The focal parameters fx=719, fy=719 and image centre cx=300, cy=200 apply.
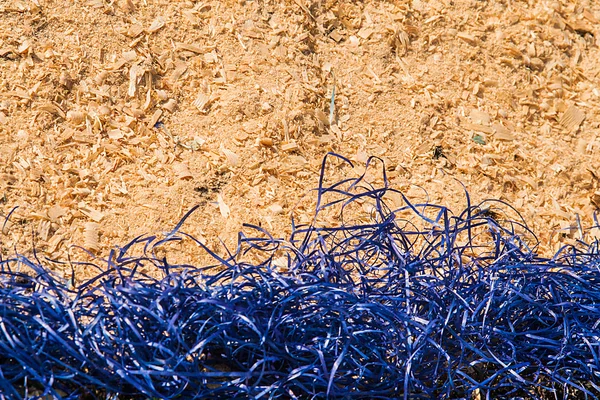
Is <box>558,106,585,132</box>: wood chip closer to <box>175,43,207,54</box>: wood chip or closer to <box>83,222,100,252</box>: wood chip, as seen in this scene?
<box>175,43,207,54</box>: wood chip

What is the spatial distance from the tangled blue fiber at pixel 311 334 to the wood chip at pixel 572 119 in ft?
4.49

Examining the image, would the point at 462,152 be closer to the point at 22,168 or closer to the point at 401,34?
the point at 401,34

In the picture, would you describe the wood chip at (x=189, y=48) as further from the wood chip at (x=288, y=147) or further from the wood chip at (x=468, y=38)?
the wood chip at (x=468, y=38)

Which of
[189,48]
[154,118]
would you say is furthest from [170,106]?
[189,48]

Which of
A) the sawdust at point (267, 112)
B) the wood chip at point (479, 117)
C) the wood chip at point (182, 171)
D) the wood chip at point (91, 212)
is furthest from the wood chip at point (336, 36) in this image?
the wood chip at point (91, 212)

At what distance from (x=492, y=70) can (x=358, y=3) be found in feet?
2.33

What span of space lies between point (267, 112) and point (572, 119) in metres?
1.48

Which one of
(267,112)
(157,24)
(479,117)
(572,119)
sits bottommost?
(572,119)

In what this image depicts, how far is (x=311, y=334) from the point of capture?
1857 mm

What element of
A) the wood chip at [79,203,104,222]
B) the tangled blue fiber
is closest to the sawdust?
the wood chip at [79,203,104,222]

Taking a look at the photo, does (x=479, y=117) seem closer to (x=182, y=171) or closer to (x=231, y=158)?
(x=231, y=158)

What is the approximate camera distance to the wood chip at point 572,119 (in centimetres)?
339

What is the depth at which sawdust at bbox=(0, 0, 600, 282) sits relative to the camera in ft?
9.07

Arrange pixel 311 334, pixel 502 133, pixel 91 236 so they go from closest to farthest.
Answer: pixel 311 334 → pixel 91 236 → pixel 502 133
